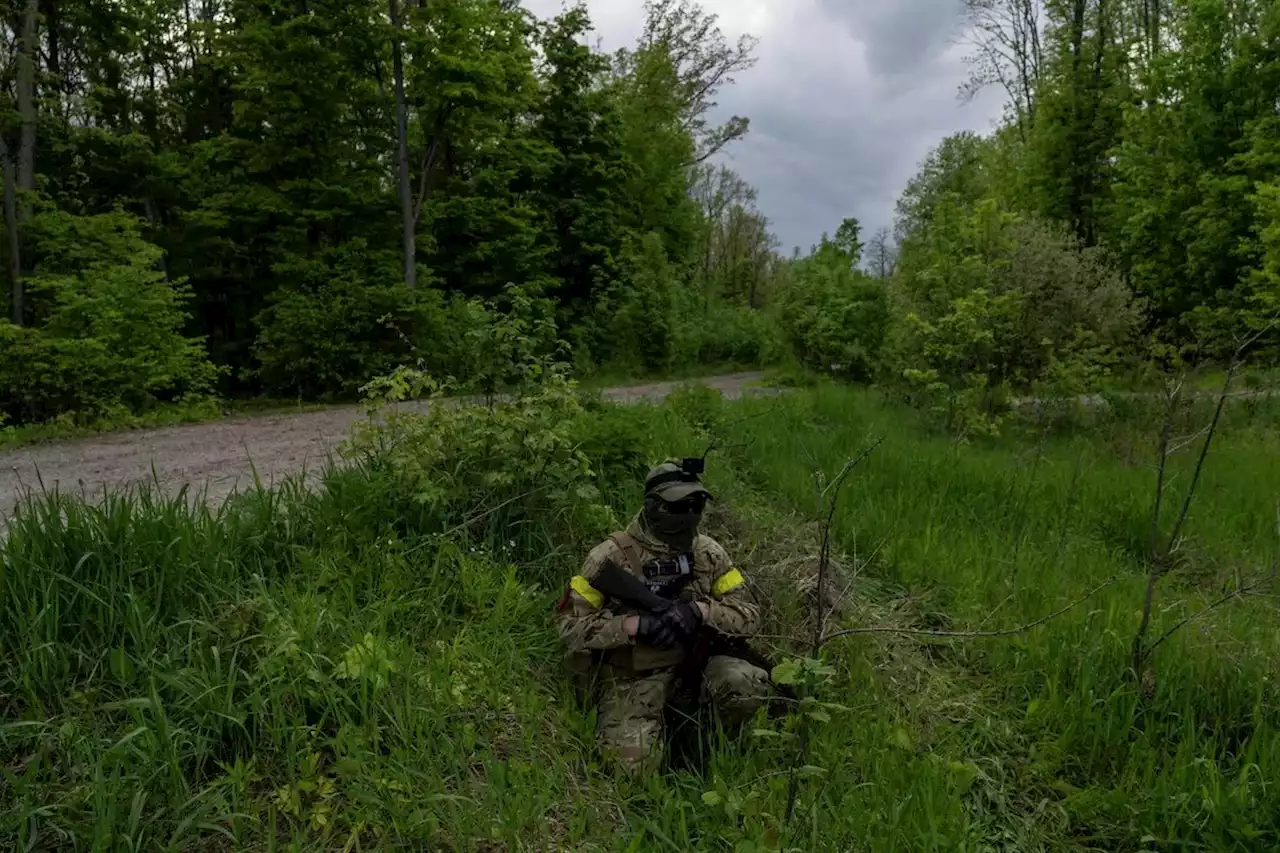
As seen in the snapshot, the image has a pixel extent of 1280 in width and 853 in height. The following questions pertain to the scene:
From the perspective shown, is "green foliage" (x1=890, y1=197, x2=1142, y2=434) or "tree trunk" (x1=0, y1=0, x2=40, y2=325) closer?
"green foliage" (x1=890, y1=197, x2=1142, y2=434)

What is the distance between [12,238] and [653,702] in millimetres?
12120

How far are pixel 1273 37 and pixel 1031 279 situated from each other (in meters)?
11.2

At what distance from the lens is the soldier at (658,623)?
3080mm

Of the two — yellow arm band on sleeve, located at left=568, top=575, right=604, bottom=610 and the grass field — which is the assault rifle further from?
the grass field

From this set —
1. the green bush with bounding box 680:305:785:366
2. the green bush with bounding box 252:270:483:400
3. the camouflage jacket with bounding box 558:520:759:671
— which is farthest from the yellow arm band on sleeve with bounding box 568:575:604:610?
the green bush with bounding box 680:305:785:366

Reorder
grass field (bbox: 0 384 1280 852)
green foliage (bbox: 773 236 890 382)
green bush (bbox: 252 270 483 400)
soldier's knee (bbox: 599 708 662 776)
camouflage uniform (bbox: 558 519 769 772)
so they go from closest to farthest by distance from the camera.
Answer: grass field (bbox: 0 384 1280 852) < soldier's knee (bbox: 599 708 662 776) < camouflage uniform (bbox: 558 519 769 772) < green foliage (bbox: 773 236 890 382) < green bush (bbox: 252 270 483 400)

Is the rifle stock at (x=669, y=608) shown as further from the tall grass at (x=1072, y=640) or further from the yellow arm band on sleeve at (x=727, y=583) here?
the tall grass at (x=1072, y=640)

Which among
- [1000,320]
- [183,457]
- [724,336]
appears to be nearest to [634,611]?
[183,457]

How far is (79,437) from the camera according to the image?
8734 mm

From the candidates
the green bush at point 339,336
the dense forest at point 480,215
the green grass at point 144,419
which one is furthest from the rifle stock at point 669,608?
the green bush at point 339,336

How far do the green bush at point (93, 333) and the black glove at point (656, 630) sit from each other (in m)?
9.31

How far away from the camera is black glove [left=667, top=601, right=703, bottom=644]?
311cm

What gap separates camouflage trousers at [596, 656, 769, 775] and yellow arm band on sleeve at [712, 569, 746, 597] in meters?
0.29

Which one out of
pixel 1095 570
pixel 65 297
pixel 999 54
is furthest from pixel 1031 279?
pixel 999 54
